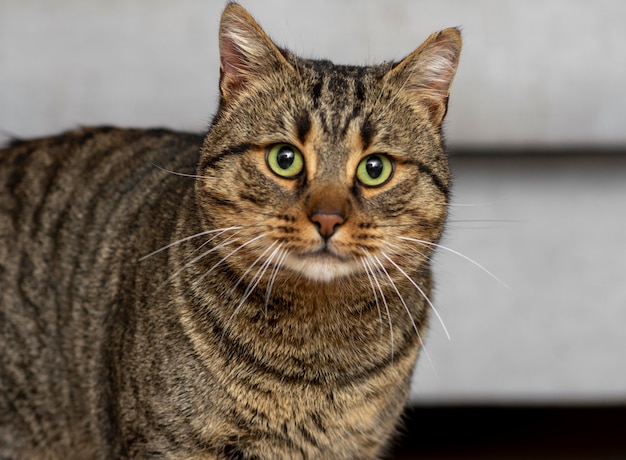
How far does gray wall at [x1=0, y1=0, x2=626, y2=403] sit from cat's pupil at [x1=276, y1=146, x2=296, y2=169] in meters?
0.72

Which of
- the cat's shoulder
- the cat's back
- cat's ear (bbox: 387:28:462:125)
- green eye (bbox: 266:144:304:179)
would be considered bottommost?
the cat's back

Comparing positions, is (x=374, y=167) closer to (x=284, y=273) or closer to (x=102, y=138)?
(x=284, y=273)

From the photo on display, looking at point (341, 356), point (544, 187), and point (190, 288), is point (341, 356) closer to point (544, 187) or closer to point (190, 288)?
point (190, 288)

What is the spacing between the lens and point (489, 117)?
1.90 meters

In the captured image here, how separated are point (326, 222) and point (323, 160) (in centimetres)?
11

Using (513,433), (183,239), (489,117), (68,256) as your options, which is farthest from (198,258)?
(513,433)

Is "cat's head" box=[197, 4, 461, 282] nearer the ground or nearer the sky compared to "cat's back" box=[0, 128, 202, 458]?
nearer the sky

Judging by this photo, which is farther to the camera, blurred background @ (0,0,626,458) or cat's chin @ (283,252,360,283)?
blurred background @ (0,0,626,458)

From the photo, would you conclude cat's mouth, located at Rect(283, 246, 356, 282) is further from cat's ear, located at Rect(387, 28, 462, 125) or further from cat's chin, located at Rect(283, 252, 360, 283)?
cat's ear, located at Rect(387, 28, 462, 125)

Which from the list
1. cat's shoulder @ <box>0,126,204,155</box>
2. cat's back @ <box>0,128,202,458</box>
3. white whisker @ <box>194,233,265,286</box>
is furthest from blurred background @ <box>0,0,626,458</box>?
white whisker @ <box>194,233,265,286</box>

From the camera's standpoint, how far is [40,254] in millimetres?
1630

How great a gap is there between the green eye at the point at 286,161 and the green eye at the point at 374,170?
0.09m

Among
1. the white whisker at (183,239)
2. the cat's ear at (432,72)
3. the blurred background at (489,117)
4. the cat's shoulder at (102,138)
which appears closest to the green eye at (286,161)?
the white whisker at (183,239)

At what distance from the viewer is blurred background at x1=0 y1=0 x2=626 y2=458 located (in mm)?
1909
